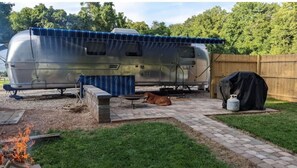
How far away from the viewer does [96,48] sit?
1023 centimetres

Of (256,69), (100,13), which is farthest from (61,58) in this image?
(100,13)

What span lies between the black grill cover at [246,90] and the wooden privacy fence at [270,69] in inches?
101

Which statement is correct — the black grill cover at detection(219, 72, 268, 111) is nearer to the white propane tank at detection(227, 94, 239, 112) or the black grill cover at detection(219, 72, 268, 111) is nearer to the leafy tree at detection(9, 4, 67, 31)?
the white propane tank at detection(227, 94, 239, 112)

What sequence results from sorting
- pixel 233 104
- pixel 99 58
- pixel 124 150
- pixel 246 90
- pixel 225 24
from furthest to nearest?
1. pixel 225 24
2. pixel 99 58
3. pixel 246 90
4. pixel 233 104
5. pixel 124 150

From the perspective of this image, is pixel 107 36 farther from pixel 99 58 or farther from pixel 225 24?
pixel 225 24

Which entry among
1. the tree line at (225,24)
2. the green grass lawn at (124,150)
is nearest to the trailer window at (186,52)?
the green grass lawn at (124,150)

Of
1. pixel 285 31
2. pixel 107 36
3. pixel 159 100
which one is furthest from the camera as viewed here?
pixel 285 31

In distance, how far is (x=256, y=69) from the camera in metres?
11.4

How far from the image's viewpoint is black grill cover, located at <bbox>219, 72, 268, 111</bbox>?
24.8 feet

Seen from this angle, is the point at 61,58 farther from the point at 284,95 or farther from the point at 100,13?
the point at 100,13

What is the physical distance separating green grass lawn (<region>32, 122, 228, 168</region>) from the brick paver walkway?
559mm

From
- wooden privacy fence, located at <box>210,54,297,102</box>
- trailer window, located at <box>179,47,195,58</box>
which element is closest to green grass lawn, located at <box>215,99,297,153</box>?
wooden privacy fence, located at <box>210,54,297,102</box>

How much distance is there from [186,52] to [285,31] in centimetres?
1530

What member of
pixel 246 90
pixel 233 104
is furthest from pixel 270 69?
pixel 233 104
